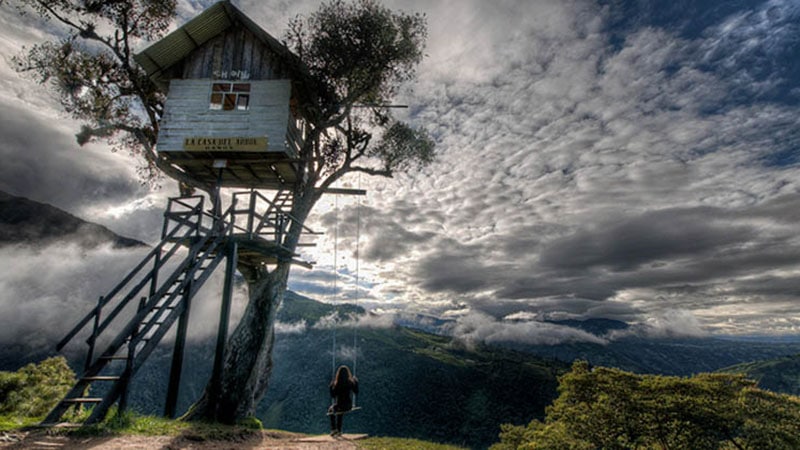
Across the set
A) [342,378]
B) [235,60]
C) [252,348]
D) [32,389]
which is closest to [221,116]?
[235,60]

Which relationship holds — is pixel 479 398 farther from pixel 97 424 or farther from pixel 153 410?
pixel 97 424

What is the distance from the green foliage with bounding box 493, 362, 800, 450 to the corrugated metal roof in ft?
96.4

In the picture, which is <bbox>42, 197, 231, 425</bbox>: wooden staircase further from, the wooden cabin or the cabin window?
the cabin window

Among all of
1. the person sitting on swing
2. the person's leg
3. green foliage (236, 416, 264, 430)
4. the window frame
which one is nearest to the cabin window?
the window frame

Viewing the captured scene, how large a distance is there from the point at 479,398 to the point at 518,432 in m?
150

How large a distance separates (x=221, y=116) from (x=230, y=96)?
1137 millimetres

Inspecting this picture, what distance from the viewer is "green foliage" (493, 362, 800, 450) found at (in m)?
18.2

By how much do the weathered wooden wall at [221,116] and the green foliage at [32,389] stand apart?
10.4 m

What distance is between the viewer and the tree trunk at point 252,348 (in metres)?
13.4

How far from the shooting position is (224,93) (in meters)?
16.4

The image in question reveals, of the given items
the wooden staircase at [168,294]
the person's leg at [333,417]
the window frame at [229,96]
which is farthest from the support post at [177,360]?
the window frame at [229,96]

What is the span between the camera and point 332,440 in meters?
10.9

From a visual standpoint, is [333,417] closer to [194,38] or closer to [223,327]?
[223,327]

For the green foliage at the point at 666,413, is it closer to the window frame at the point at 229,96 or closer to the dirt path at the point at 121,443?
the dirt path at the point at 121,443
